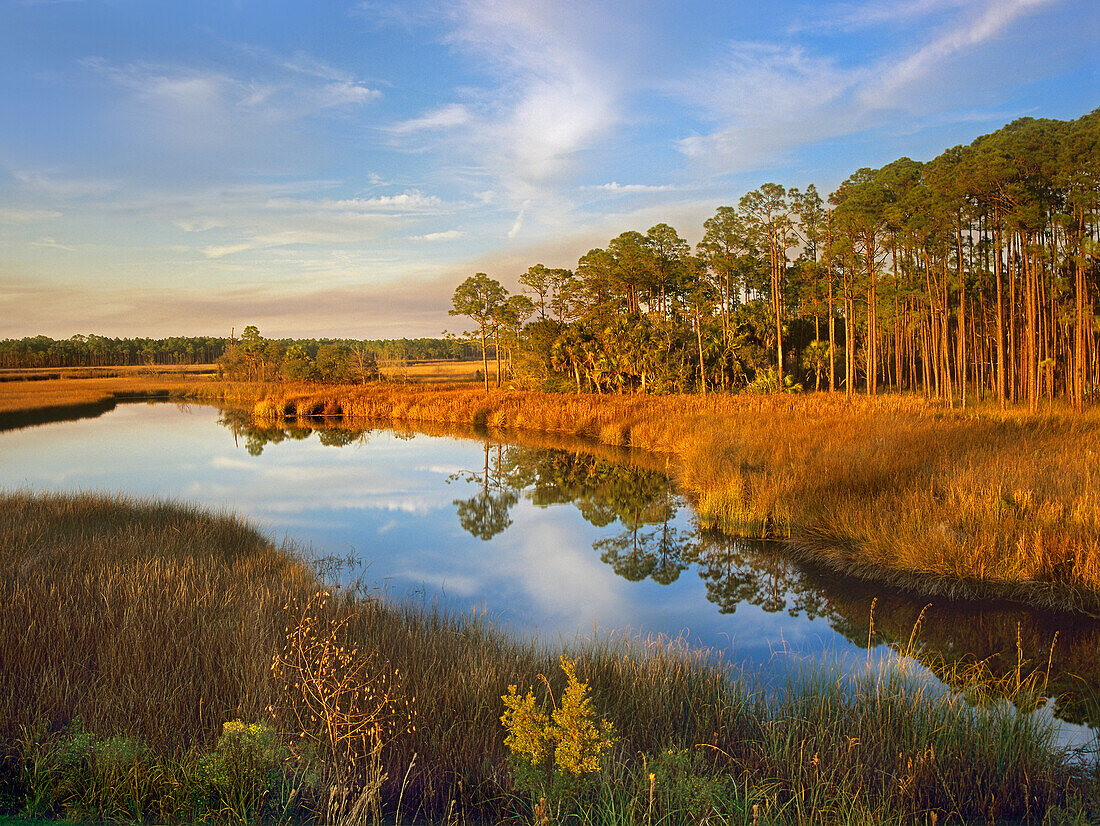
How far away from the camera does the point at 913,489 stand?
390 inches

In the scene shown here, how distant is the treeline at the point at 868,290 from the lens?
77.7 feet

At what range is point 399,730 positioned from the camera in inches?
157

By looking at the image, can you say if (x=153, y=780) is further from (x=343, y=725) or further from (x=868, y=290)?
(x=868, y=290)

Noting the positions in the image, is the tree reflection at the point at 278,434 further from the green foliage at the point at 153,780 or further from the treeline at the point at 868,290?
the green foliage at the point at 153,780

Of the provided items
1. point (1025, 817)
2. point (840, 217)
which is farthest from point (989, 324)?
point (1025, 817)

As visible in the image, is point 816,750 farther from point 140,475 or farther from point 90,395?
point 90,395

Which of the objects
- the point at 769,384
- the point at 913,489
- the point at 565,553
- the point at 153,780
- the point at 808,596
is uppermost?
the point at 769,384

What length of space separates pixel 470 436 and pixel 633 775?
955 inches

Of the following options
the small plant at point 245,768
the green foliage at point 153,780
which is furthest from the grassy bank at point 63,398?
the small plant at point 245,768

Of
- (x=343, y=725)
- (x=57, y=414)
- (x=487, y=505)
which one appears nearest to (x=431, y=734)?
(x=343, y=725)

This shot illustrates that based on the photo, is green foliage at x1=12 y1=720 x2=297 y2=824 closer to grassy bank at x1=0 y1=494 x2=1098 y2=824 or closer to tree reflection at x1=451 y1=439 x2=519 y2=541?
grassy bank at x1=0 y1=494 x2=1098 y2=824

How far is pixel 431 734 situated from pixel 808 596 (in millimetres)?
5605

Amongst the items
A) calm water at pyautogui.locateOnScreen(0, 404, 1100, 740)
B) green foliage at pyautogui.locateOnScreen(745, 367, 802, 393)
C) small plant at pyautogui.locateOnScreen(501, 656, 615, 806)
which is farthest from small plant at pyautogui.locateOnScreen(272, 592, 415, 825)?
green foliage at pyautogui.locateOnScreen(745, 367, 802, 393)

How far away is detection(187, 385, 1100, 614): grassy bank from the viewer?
294 inches
